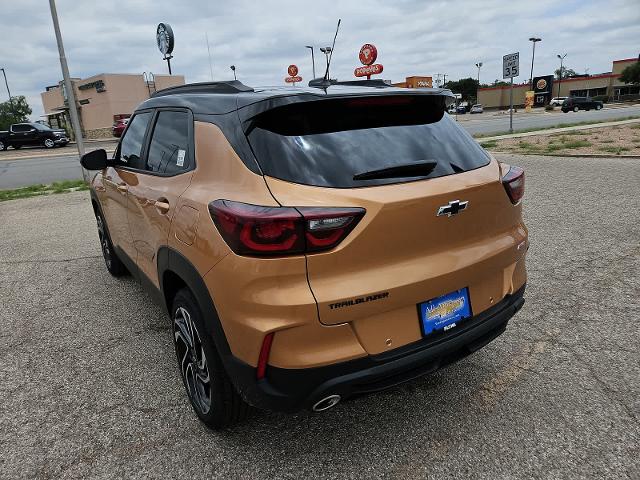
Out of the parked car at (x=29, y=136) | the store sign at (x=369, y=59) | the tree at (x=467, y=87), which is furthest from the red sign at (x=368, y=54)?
the tree at (x=467, y=87)

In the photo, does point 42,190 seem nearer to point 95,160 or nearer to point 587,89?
point 95,160

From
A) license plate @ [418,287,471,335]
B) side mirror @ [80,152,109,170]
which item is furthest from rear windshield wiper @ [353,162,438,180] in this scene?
side mirror @ [80,152,109,170]

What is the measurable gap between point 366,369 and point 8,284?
4.62m

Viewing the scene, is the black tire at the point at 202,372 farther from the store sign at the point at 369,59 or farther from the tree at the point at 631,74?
the tree at the point at 631,74

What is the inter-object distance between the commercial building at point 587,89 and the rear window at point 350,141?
79315 millimetres

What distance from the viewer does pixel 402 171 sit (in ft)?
7.00

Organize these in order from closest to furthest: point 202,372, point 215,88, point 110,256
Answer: point 202,372
point 215,88
point 110,256

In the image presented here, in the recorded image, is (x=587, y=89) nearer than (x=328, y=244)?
No

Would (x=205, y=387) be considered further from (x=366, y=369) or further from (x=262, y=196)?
(x=262, y=196)

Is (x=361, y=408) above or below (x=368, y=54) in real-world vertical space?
below

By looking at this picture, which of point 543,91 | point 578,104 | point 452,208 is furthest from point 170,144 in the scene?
point 543,91

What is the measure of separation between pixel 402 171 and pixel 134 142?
92.9 inches

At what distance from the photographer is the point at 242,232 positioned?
1918 millimetres

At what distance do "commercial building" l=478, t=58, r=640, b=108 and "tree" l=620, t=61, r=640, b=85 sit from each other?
237cm
